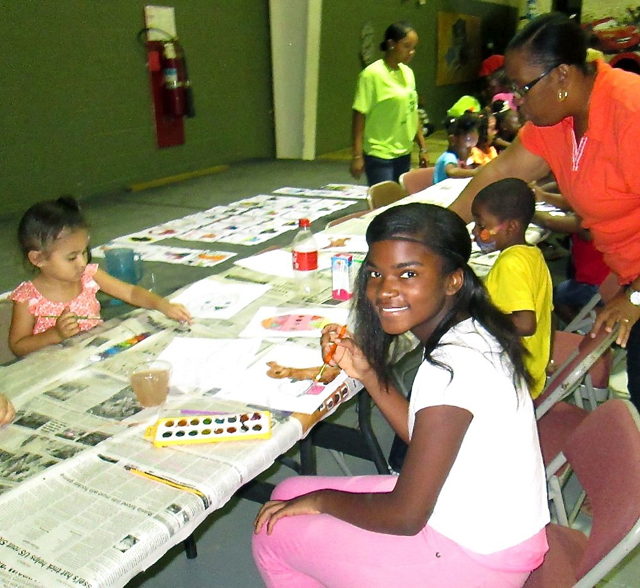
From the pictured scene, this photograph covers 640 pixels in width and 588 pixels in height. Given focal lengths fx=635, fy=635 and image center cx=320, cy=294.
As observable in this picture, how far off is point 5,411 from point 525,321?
1260 mm

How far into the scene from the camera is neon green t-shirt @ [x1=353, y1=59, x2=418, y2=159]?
13.5 feet

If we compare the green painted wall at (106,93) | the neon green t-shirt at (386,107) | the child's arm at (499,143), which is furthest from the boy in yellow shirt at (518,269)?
the green painted wall at (106,93)

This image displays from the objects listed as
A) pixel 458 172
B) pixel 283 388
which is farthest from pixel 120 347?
pixel 458 172

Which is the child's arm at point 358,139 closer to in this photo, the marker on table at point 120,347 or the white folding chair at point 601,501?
the marker on table at point 120,347

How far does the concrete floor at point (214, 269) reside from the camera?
1.80 m

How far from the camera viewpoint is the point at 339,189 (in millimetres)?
4691

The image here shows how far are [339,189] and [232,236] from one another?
1.51 metres

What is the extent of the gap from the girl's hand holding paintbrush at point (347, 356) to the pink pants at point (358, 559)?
0.95 ft

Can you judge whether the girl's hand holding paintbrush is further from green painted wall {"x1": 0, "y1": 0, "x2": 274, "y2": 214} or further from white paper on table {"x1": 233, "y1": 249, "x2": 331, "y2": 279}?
green painted wall {"x1": 0, "y1": 0, "x2": 274, "y2": 214}

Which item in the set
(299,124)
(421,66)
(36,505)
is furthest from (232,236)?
(421,66)

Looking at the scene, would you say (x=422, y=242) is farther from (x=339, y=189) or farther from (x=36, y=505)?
(x=339, y=189)

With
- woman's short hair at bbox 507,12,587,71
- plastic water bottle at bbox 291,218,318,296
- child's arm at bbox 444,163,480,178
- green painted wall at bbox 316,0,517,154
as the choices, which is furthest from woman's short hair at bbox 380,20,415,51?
green painted wall at bbox 316,0,517,154

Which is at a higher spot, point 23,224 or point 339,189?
point 23,224

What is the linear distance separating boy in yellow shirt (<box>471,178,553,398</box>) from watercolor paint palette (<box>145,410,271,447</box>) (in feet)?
2.51
